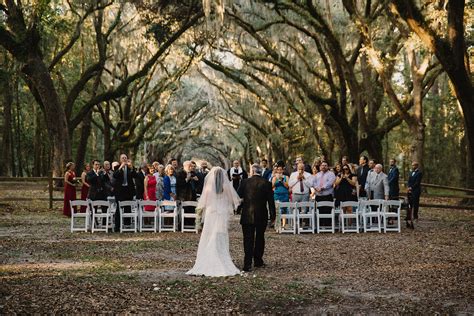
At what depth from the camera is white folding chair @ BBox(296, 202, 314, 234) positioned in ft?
48.4

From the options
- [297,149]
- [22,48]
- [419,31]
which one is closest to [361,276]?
[419,31]

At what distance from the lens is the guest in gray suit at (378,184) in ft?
52.3

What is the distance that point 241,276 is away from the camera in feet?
29.0

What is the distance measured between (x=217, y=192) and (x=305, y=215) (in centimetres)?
594

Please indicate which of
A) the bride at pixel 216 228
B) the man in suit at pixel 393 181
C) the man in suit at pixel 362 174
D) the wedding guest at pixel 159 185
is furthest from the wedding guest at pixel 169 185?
the bride at pixel 216 228

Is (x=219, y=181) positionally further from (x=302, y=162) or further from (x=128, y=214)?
(x=302, y=162)

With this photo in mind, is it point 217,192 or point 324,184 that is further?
point 324,184

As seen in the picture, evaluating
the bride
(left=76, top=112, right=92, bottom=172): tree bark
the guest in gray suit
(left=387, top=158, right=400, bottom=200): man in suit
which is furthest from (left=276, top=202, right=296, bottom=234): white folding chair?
(left=76, top=112, right=92, bottom=172): tree bark

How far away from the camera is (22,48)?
21.9 m

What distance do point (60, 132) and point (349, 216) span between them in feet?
40.4

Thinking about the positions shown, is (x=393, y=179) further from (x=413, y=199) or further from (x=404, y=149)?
(x=404, y=149)

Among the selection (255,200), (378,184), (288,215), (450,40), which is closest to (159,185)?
(288,215)

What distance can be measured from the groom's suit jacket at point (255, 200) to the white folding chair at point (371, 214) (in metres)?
5.74

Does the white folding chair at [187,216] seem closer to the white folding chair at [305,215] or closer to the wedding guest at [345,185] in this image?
the white folding chair at [305,215]
